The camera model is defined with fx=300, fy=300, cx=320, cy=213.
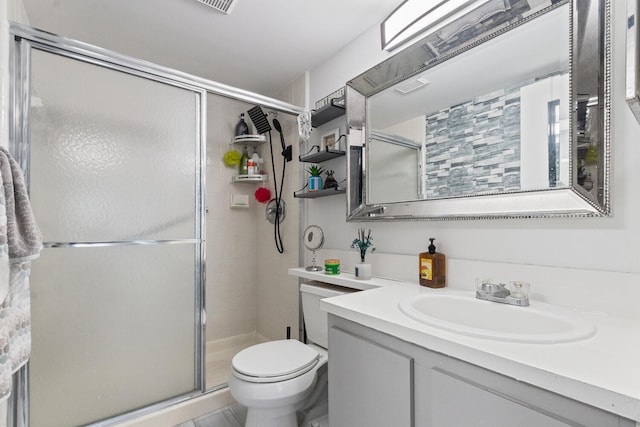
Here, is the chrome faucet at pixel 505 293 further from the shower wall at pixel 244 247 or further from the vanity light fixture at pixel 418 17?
the shower wall at pixel 244 247

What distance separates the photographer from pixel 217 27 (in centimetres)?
171

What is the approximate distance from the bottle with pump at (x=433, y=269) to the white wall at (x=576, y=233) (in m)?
0.06

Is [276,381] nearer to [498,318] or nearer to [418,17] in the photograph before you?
[498,318]

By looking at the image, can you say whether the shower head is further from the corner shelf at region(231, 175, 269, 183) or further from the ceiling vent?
the ceiling vent

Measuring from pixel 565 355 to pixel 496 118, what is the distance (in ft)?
2.78

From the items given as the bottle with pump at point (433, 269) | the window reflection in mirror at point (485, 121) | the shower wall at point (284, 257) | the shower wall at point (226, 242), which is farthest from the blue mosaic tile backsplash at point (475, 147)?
the shower wall at point (226, 242)

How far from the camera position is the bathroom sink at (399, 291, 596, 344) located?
0.71 meters

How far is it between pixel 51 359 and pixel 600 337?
6.37 feet

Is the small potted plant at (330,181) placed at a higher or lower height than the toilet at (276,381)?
higher

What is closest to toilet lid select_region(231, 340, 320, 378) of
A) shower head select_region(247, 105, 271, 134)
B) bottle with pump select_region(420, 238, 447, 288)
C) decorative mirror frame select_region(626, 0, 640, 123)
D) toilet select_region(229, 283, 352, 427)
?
toilet select_region(229, 283, 352, 427)

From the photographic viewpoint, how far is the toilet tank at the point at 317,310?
62.3 inches

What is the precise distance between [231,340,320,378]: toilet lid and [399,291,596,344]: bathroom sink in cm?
61

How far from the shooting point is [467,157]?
1230 millimetres

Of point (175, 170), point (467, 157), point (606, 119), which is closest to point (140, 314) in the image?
point (175, 170)
